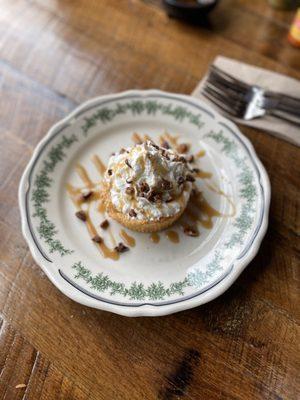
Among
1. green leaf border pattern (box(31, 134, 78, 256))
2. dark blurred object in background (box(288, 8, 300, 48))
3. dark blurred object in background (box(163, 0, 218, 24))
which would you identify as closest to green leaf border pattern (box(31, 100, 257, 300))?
green leaf border pattern (box(31, 134, 78, 256))

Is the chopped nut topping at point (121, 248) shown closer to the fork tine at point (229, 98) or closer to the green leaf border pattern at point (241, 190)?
the green leaf border pattern at point (241, 190)

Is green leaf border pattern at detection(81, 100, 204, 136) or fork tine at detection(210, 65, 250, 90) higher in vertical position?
fork tine at detection(210, 65, 250, 90)

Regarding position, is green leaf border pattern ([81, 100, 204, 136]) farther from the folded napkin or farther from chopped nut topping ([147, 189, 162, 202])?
chopped nut topping ([147, 189, 162, 202])

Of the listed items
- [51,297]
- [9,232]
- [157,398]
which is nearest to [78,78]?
[9,232]

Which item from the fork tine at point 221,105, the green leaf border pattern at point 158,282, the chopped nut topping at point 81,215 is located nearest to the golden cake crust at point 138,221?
the chopped nut topping at point 81,215

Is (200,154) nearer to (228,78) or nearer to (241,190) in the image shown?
(241,190)

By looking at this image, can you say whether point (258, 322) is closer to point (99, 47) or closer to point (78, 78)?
point (78, 78)

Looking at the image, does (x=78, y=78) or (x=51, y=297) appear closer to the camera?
(x=51, y=297)
